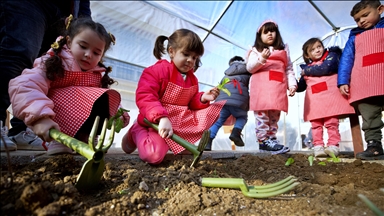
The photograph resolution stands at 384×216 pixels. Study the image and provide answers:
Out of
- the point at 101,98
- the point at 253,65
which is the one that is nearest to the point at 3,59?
the point at 101,98

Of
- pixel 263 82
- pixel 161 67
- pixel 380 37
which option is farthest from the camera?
A: pixel 263 82

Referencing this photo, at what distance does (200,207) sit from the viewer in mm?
748

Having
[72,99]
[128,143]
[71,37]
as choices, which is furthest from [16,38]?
[128,143]

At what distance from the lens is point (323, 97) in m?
2.04

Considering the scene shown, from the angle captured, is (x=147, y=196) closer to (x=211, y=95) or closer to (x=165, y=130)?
(x=165, y=130)

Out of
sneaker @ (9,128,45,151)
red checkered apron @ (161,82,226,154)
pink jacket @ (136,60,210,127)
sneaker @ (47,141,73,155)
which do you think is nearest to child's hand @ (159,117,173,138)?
pink jacket @ (136,60,210,127)

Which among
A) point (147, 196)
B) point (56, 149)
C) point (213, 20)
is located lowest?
point (147, 196)

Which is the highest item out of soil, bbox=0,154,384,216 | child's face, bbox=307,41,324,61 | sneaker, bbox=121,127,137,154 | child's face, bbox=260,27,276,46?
child's face, bbox=260,27,276,46

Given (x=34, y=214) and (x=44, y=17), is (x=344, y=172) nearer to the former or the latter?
(x=34, y=214)

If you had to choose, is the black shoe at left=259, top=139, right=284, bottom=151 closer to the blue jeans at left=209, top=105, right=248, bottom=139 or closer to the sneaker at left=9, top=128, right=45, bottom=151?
the blue jeans at left=209, top=105, right=248, bottom=139

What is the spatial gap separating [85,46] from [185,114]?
0.69 metres

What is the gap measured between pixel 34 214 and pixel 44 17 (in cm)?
128

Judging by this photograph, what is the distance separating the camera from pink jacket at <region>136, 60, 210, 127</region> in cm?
126

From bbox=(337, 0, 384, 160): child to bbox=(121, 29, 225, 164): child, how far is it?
1069 mm
